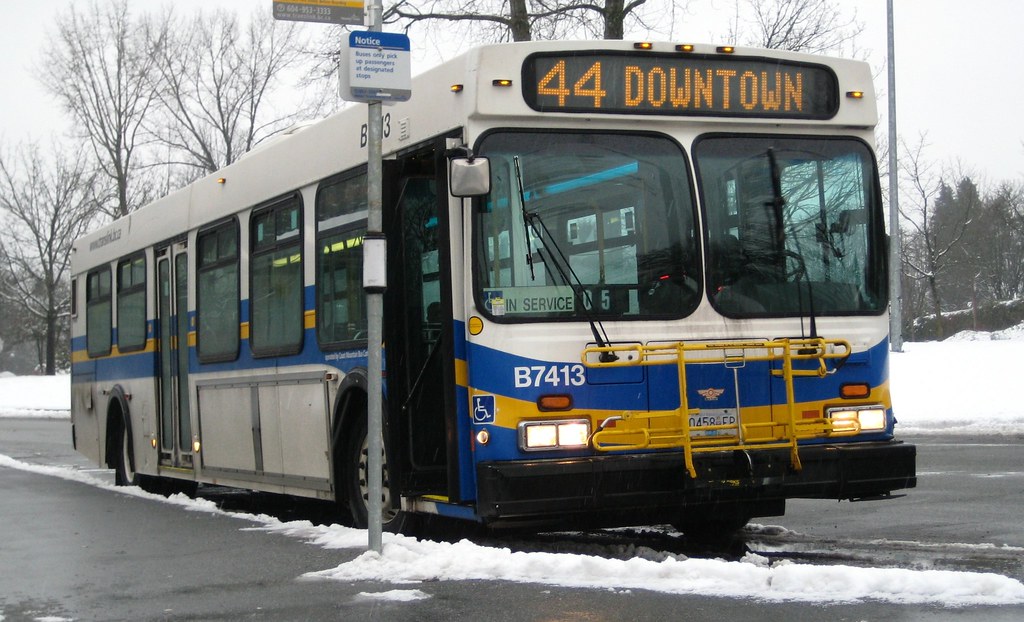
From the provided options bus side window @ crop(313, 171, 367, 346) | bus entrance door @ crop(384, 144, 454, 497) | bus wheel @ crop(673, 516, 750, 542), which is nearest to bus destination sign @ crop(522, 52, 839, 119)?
bus entrance door @ crop(384, 144, 454, 497)

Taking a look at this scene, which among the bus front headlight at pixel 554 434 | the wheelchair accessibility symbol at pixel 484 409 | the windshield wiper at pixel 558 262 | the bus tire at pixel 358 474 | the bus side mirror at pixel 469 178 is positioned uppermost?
the bus side mirror at pixel 469 178

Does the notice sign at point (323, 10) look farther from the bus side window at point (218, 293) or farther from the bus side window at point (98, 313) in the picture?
the bus side window at point (98, 313)

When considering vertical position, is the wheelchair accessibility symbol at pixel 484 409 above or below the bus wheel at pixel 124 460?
above

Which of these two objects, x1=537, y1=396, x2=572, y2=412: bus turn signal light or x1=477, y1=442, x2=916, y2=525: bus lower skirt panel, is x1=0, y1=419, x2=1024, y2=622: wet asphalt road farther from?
x1=537, y1=396, x2=572, y2=412: bus turn signal light

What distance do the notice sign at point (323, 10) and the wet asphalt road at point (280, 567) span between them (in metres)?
3.53

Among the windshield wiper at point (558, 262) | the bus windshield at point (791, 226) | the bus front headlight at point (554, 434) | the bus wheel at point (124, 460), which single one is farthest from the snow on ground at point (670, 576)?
the bus wheel at point (124, 460)

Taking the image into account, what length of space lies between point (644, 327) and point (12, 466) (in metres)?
13.3

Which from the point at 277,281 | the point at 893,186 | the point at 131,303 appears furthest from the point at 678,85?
the point at 893,186

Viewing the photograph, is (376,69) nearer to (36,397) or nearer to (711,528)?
(711,528)

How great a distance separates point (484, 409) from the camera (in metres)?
8.12

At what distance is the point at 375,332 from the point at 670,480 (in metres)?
1.97

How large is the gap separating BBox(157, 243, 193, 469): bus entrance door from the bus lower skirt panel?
672 cm

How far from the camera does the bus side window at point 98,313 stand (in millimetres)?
16922

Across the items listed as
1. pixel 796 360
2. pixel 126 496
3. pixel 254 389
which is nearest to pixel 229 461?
pixel 254 389
